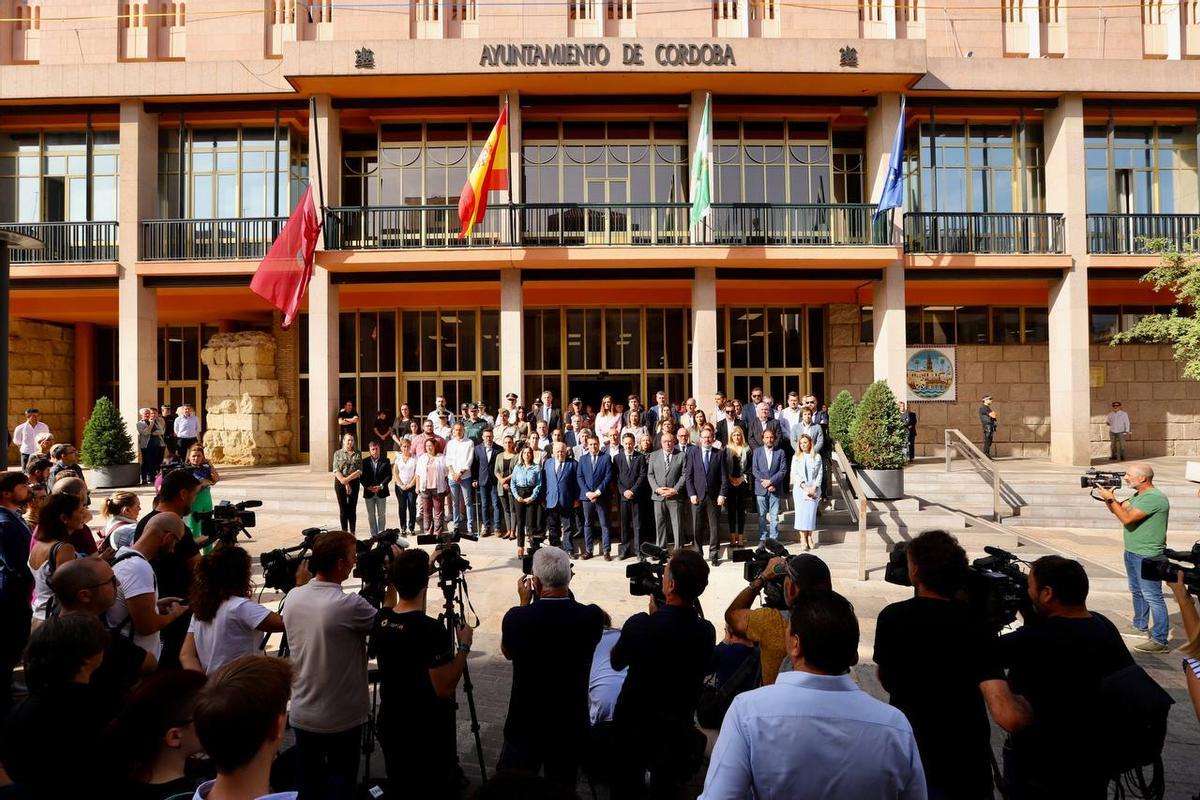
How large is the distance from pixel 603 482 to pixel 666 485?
943 mm

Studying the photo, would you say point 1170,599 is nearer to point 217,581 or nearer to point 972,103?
point 217,581

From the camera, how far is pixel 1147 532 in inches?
258

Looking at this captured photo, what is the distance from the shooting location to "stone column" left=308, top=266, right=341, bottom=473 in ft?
56.7

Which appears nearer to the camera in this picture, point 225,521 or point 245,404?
point 225,521

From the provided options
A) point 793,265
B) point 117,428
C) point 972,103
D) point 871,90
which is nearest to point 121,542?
point 117,428

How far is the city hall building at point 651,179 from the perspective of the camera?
17.1 m

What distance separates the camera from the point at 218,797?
188 cm

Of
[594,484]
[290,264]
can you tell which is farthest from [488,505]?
[290,264]

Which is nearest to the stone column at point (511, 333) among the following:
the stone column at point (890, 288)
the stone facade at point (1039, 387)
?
the stone column at point (890, 288)

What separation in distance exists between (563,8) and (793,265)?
8465 mm

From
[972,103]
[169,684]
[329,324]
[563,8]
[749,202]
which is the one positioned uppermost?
[563,8]

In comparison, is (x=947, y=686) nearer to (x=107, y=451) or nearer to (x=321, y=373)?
(x=107, y=451)

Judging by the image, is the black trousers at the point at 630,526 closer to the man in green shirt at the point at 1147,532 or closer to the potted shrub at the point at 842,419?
the potted shrub at the point at 842,419

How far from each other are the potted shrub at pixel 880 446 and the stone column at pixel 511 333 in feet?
25.8
